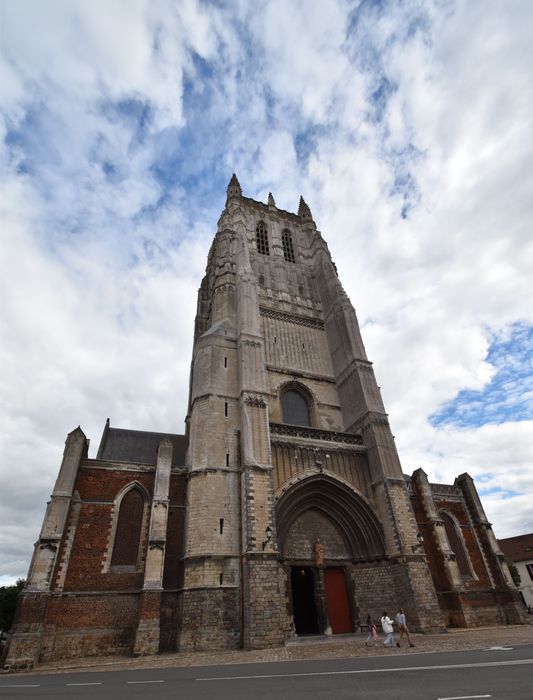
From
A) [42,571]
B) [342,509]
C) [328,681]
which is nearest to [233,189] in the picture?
[342,509]

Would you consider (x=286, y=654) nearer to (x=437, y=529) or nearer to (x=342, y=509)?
(x=342, y=509)

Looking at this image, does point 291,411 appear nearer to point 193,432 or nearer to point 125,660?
point 193,432

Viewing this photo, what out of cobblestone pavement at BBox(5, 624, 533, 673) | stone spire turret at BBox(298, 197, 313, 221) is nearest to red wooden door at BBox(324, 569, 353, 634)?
cobblestone pavement at BBox(5, 624, 533, 673)

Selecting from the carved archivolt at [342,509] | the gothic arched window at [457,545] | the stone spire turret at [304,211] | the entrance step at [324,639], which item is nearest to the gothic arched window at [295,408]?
the carved archivolt at [342,509]

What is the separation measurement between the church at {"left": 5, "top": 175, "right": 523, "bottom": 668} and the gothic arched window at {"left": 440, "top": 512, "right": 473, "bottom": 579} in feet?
0.21

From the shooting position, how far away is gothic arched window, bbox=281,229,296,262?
101ft

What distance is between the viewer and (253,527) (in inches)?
573

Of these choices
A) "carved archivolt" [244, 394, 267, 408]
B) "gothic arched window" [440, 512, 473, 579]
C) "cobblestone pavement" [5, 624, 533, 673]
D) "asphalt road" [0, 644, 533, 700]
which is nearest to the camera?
"asphalt road" [0, 644, 533, 700]

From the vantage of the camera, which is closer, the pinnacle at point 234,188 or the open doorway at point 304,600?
the open doorway at point 304,600

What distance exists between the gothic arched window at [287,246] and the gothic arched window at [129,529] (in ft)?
67.9

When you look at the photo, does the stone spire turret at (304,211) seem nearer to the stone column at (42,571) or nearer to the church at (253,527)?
the church at (253,527)

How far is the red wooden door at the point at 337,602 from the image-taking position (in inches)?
619

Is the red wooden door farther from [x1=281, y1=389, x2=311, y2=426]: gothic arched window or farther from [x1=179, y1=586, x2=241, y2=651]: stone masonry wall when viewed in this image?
[x1=281, y1=389, x2=311, y2=426]: gothic arched window

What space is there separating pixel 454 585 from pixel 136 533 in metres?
14.7
